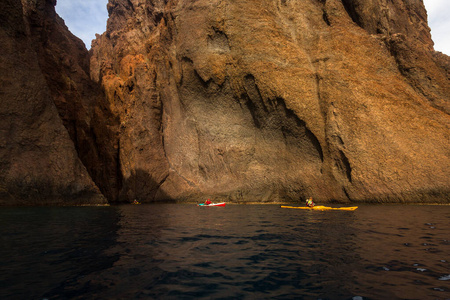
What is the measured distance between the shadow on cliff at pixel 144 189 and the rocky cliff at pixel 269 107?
0.61ft

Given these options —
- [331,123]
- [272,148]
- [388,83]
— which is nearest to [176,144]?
[272,148]

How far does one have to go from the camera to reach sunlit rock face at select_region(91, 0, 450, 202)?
30.7 m

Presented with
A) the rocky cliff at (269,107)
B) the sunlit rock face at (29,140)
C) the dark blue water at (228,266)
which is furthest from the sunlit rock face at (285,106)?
the dark blue water at (228,266)

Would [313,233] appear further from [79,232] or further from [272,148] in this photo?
[272,148]

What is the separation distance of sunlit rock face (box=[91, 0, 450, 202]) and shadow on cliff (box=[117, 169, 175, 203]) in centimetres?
16

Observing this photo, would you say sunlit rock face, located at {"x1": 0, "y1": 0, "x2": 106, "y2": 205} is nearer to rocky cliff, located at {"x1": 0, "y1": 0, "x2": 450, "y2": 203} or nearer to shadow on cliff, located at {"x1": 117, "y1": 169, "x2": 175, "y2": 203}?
rocky cliff, located at {"x1": 0, "y1": 0, "x2": 450, "y2": 203}

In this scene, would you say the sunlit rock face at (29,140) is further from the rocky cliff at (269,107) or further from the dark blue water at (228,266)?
the dark blue water at (228,266)

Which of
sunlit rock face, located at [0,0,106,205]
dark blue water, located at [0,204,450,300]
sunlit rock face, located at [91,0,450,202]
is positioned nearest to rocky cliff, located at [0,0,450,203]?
sunlit rock face, located at [91,0,450,202]

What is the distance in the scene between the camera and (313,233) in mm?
10945

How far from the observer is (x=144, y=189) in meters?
39.2

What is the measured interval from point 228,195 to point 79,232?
25.5 m

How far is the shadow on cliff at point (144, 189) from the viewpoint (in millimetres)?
38688

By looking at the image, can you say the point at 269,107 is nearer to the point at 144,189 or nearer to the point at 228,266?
the point at 144,189

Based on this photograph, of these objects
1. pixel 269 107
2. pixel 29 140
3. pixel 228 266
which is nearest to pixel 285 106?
pixel 269 107
